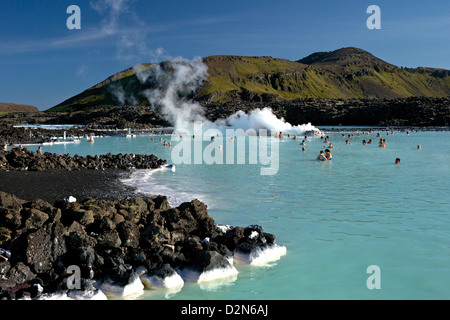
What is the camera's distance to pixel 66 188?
18.9 m

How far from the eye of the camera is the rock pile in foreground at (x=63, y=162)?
2542 cm

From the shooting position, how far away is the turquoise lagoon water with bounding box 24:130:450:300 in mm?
9047

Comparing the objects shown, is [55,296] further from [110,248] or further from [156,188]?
[156,188]

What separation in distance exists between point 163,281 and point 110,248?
1.85 metres

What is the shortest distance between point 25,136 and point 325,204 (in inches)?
2187

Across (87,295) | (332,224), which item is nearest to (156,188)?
(332,224)

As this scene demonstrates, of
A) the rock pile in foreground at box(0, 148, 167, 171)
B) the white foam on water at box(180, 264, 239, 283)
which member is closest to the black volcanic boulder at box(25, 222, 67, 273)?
the white foam on water at box(180, 264, 239, 283)

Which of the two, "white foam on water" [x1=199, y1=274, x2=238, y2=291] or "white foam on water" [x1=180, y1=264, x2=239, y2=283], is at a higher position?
"white foam on water" [x1=180, y1=264, x2=239, y2=283]

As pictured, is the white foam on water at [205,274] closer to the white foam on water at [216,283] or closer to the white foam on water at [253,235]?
the white foam on water at [216,283]

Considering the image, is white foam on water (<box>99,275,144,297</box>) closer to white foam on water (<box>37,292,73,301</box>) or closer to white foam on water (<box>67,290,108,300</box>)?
white foam on water (<box>67,290,108,300</box>)
